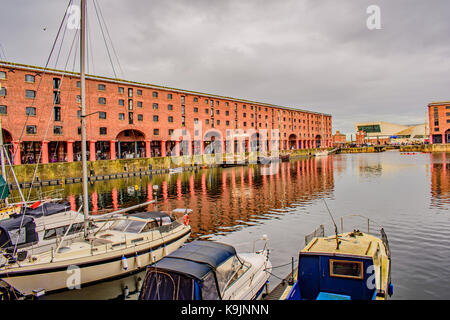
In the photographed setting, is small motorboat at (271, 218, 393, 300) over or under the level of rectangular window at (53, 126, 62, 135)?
under

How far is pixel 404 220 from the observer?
23.3 m

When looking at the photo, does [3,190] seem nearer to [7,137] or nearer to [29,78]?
[7,137]

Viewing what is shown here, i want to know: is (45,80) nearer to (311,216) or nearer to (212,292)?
(311,216)

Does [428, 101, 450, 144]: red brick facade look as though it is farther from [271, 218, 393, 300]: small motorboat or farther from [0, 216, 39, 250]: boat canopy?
[0, 216, 39, 250]: boat canopy

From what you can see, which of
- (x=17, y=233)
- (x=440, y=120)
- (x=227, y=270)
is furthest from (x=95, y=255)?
(x=440, y=120)

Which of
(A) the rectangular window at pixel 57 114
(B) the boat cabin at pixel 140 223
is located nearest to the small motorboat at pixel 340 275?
(B) the boat cabin at pixel 140 223

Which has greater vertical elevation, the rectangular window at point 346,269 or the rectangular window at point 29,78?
the rectangular window at point 29,78

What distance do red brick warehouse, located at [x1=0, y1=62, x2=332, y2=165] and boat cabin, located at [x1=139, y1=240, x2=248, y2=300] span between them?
3134cm

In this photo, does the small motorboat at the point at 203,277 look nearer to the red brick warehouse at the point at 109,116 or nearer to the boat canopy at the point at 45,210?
the boat canopy at the point at 45,210

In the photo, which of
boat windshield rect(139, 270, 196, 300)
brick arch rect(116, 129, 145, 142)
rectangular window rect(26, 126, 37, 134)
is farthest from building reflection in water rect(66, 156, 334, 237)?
brick arch rect(116, 129, 145, 142)

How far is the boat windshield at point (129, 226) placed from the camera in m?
15.5

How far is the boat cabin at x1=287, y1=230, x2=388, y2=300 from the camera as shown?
9.67 metres

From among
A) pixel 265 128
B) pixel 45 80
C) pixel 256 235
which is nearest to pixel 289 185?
pixel 256 235

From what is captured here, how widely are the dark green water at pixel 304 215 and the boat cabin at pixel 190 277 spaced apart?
4420 mm
